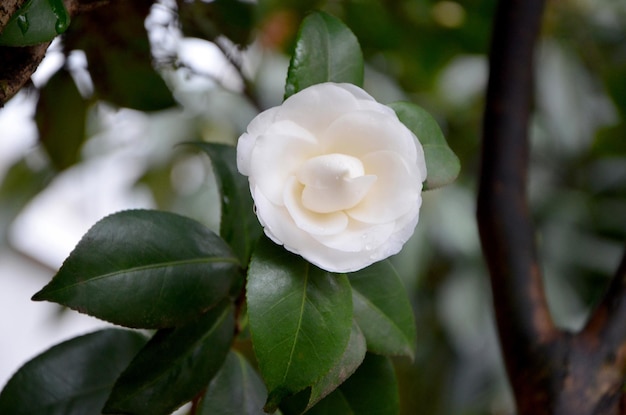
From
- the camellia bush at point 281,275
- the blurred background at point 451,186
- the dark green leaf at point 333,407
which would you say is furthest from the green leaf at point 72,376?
the blurred background at point 451,186

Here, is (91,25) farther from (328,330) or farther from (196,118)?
(196,118)

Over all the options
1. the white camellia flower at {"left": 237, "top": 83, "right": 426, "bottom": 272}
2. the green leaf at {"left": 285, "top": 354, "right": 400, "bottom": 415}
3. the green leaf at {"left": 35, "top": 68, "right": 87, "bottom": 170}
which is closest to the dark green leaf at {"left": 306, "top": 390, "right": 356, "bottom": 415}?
the green leaf at {"left": 285, "top": 354, "right": 400, "bottom": 415}

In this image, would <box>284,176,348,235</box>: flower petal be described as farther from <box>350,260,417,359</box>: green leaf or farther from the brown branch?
the brown branch

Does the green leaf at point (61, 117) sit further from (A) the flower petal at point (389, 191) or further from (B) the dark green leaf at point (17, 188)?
(B) the dark green leaf at point (17, 188)

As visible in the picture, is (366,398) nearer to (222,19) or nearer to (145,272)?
(145,272)

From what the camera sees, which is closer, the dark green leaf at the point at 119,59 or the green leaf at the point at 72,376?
the green leaf at the point at 72,376

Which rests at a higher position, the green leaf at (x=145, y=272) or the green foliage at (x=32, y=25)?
the green foliage at (x=32, y=25)

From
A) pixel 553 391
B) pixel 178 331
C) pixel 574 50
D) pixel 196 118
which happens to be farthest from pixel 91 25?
pixel 574 50
